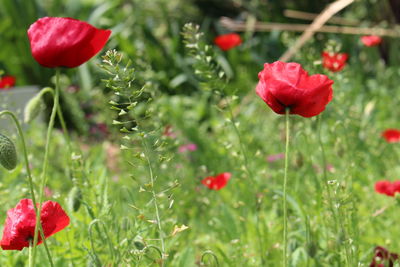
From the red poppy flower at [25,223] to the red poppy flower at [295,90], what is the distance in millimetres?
426

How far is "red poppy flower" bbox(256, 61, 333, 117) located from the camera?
3.11 feet

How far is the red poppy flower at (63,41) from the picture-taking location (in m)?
0.97

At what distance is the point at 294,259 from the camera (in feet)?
4.59

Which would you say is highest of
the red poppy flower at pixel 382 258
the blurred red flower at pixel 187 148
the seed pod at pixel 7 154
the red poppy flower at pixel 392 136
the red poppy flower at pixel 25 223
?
the seed pod at pixel 7 154

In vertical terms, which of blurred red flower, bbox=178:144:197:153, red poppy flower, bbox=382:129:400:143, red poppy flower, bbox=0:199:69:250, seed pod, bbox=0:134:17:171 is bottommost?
blurred red flower, bbox=178:144:197:153

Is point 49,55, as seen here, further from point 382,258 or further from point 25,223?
point 382,258

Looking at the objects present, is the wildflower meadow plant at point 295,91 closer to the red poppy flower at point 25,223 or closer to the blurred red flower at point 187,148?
the red poppy flower at point 25,223

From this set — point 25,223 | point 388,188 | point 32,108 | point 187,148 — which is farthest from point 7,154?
point 187,148

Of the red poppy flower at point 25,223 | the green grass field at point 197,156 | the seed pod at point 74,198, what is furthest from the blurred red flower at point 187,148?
the red poppy flower at point 25,223

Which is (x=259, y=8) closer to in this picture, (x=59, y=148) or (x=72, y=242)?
(x=59, y=148)

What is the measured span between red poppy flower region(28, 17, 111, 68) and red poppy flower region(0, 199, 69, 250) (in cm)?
26

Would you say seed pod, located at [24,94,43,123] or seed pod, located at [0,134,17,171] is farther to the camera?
seed pod, located at [24,94,43,123]

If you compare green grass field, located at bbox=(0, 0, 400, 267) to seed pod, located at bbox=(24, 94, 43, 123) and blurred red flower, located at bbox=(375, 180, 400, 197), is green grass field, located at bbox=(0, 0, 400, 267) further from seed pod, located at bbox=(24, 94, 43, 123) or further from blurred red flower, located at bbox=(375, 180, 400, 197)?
seed pod, located at bbox=(24, 94, 43, 123)

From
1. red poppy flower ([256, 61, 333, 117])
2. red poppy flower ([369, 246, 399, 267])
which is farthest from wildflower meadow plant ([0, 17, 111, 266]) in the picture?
red poppy flower ([369, 246, 399, 267])
